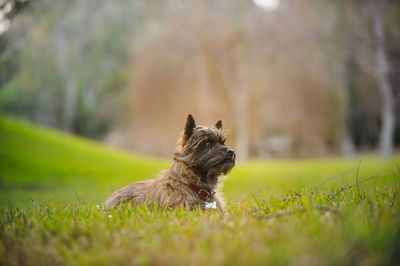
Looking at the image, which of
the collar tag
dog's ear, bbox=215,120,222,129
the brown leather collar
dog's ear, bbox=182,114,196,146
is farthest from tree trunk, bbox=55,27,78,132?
the collar tag

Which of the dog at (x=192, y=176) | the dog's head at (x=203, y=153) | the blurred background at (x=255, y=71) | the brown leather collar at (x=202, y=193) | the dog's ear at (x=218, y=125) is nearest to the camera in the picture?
the dog at (x=192, y=176)

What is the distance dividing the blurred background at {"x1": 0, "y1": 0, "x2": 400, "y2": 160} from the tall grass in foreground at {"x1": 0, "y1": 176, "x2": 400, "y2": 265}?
66.2 ft

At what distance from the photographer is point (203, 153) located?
5.18 m

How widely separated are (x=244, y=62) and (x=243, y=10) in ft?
16.7

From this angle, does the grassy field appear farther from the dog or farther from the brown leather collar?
the brown leather collar

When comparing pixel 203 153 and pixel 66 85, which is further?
pixel 66 85

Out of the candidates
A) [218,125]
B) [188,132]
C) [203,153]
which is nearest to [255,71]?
[218,125]

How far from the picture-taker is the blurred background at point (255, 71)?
23.5 meters

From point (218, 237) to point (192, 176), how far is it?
Answer: 2378mm

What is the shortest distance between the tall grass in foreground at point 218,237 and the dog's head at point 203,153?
1.33 m

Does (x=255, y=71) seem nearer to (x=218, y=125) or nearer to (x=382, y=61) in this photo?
(x=382, y=61)

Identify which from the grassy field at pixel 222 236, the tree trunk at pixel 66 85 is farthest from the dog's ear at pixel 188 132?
the tree trunk at pixel 66 85

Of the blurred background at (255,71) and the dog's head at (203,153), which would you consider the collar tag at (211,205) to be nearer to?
the dog's head at (203,153)

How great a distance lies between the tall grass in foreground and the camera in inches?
88.7
